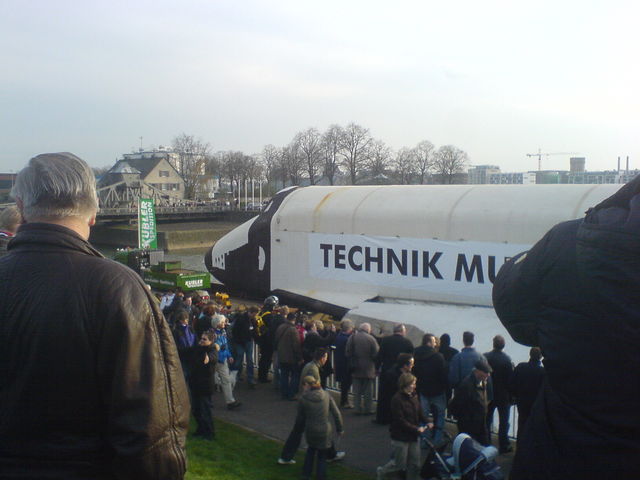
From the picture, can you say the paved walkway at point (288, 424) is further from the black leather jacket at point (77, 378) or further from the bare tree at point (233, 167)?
the bare tree at point (233, 167)

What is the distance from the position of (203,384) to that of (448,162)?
Answer: 6963 cm

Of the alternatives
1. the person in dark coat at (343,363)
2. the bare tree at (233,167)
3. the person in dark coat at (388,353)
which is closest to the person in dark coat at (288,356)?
the person in dark coat at (343,363)

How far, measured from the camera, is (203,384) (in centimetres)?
800

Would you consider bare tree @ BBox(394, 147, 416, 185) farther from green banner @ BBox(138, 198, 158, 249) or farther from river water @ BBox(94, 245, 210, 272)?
green banner @ BBox(138, 198, 158, 249)

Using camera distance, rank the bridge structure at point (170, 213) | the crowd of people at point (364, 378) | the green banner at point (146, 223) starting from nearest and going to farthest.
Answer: the crowd of people at point (364, 378), the green banner at point (146, 223), the bridge structure at point (170, 213)

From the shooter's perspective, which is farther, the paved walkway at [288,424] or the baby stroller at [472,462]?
the paved walkway at [288,424]

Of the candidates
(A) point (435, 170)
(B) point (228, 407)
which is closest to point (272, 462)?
(B) point (228, 407)

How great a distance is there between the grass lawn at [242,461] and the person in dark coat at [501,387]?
1.82m

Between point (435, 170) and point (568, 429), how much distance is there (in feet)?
246

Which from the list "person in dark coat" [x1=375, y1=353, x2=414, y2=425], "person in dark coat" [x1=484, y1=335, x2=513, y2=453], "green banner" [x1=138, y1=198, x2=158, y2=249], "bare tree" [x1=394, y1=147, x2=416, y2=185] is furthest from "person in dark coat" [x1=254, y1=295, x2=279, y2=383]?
"bare tree" [x1=394, y1=147, x2=416, y2=185]

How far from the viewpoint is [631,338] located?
129cm

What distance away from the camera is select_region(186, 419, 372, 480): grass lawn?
682 cm

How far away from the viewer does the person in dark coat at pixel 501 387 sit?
24.9 ft

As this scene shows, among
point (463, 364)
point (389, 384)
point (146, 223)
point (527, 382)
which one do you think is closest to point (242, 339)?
point (389, 384)
